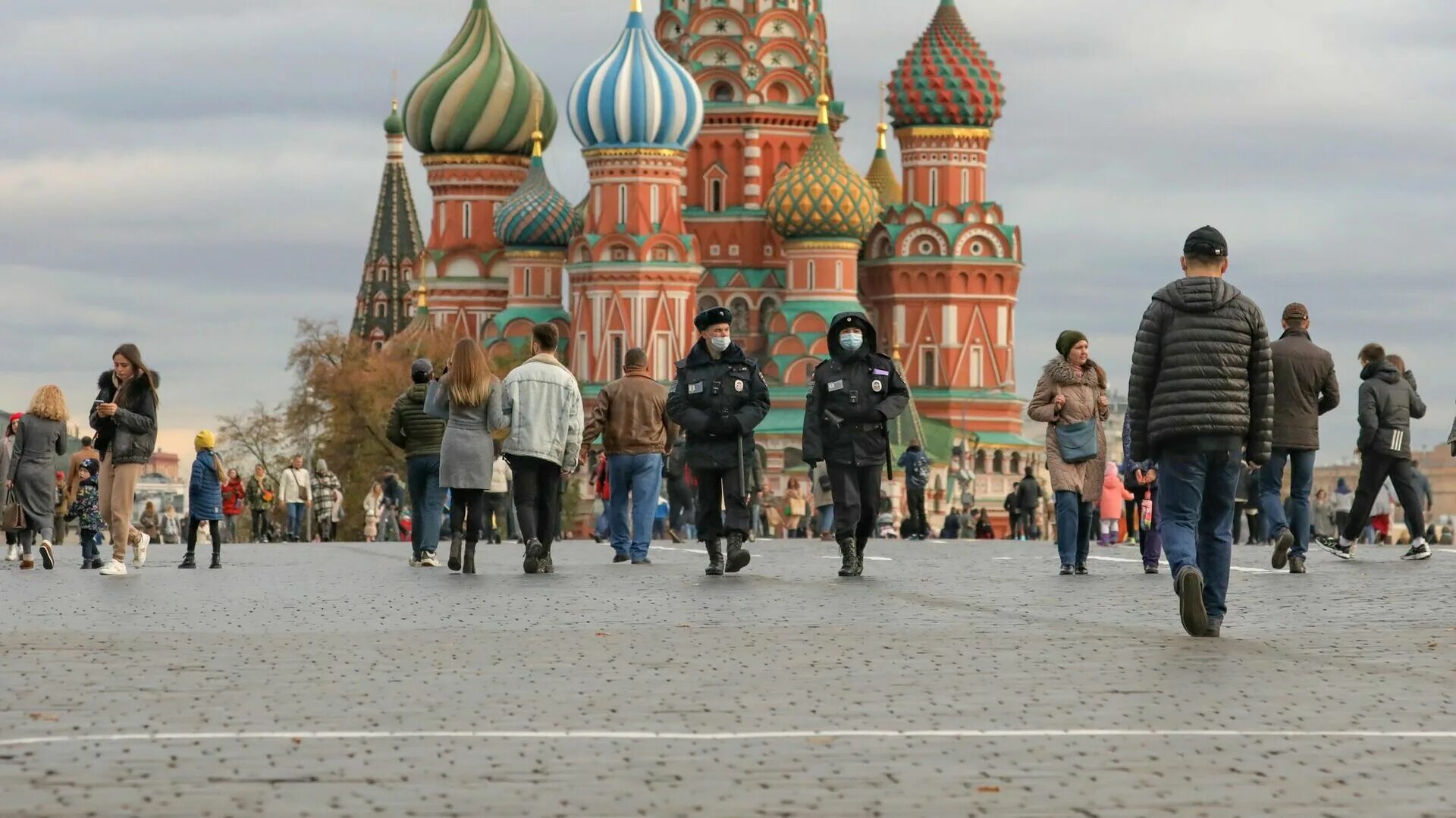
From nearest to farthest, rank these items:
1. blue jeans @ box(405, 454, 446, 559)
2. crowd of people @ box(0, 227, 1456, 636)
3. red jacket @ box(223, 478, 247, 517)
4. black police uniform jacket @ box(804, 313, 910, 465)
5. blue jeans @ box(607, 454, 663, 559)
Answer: black police uniform jacket @ box(804, 313, 910, 465), crowd of people @ box(0, 227, 1456, 636), blue jeans @ box(607, 454, 663, 559), blue jeans @ box(405, 454, 446, 559), red jacket @ box(223, 478, 247, 517)

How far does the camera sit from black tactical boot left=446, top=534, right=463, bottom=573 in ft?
63.9

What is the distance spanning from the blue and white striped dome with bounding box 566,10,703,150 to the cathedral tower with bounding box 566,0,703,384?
2 cm

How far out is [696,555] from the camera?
23.2 meters

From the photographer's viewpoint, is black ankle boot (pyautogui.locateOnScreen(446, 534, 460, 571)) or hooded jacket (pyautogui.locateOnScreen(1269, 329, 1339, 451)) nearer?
hooded jacket (pyautogui.locateOnScreen(1269, 329, 1339, 451))

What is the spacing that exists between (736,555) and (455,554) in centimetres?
235

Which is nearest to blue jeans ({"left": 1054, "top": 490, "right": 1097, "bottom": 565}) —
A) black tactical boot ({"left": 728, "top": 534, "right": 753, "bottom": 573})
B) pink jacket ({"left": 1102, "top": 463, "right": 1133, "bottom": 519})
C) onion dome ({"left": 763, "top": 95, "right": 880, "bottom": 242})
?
black tactical boot ({"left": 728, "top": 534, "right": 753, "bottom": 573})

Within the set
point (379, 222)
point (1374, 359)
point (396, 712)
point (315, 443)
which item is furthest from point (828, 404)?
point (379, 222)

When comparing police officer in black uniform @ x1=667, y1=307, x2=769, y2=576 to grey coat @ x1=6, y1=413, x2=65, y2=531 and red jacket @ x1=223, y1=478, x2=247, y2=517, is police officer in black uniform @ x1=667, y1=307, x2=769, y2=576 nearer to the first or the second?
grey coat @ x1=6, y1=413, x2=65, y2=531

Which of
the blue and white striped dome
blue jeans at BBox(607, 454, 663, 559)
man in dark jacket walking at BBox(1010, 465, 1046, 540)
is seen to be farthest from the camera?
the blue and white striped dome

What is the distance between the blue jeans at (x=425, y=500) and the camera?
20.5 metres

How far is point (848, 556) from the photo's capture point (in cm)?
1789

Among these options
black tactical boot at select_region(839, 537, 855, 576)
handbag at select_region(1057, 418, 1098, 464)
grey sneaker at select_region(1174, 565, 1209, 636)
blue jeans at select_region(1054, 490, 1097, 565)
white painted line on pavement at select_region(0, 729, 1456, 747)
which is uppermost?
handbag at select_region(1057, 418, 1098, 464)

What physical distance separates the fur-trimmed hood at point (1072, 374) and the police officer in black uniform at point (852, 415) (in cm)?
145

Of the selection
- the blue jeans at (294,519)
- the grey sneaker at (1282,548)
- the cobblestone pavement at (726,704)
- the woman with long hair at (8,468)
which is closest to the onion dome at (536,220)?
the blue jeans at (294,519)
